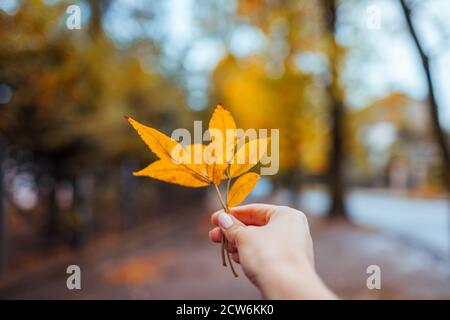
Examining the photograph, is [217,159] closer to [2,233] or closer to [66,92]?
[2,233]

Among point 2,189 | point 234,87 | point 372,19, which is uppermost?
point 234,87

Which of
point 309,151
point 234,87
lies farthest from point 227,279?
point 309,151

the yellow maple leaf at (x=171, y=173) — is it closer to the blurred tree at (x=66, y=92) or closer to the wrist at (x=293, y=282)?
the wrist at (x=293, y=282)

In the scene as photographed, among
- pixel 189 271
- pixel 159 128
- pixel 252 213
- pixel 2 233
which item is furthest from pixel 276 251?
pixel 159 128

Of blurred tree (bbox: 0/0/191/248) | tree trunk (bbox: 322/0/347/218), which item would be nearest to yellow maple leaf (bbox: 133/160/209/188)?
blurred tree (bbox: 0/0/191/248)

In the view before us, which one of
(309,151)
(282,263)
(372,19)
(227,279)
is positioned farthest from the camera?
(309,151)

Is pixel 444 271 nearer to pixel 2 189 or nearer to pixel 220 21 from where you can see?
pixel 2 189
